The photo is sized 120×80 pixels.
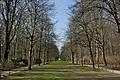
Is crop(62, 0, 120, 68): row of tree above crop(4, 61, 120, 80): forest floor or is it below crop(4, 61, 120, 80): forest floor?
above

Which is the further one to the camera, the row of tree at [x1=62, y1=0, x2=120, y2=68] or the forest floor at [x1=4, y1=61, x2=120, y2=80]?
the forest floor at [x1=4, y1=61, x2=120, y2=80]

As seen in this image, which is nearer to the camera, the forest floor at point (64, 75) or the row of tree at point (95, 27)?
the row of tree at point (95, 27)

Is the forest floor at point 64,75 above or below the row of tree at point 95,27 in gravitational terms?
below

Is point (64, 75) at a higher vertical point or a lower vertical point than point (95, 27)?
lower

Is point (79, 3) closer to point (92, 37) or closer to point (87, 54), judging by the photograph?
point (92, 37)

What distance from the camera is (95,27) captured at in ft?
187

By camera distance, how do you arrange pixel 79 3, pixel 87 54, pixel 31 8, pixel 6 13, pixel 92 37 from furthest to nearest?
1. pixel 87 54
2. pixel 92 37
3. pixel 31 8
4. pixel 6 13
5. pixel 79 3

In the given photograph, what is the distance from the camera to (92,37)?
55969 mm

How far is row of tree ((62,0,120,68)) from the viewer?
22672 mm

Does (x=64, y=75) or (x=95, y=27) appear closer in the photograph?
(x=64, y=75)

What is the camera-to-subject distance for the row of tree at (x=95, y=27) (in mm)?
22672

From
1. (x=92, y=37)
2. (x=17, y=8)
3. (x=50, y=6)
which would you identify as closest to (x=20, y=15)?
(x=17, y=8)

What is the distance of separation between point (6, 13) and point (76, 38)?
22858 millimetres

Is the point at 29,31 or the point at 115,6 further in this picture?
the point at 29,31
